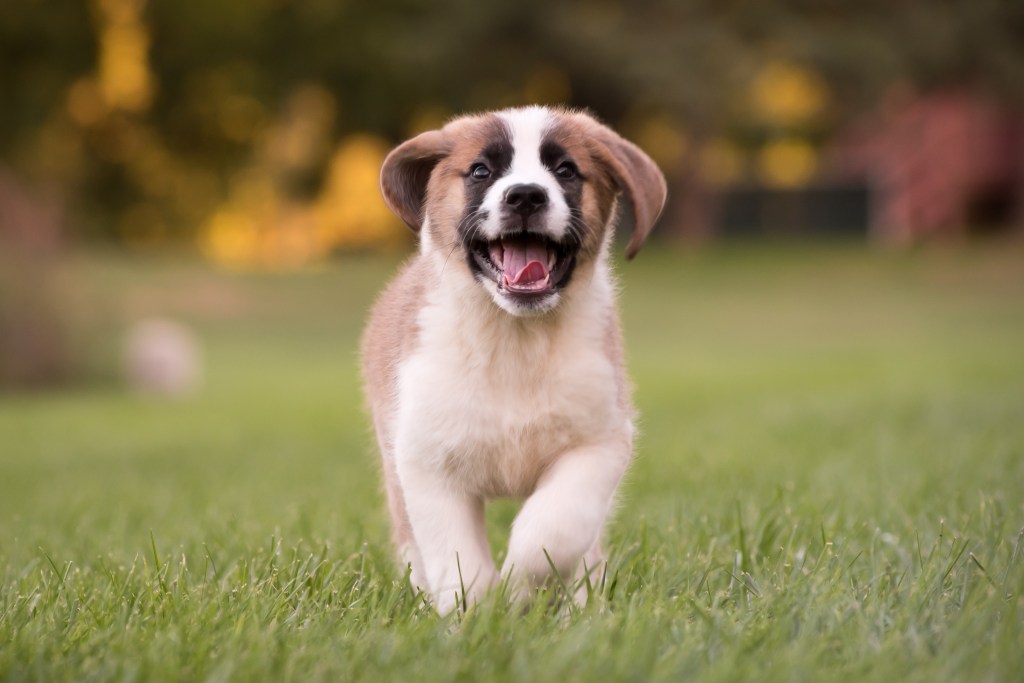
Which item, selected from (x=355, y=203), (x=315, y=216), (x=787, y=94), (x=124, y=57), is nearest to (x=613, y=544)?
(x=124, y=57)

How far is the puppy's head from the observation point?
3.57 m

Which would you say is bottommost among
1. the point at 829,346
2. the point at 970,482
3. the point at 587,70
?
the point at 829,346

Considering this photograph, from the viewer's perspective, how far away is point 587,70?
30250 mm

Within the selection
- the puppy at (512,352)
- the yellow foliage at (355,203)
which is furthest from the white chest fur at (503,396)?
the yellow foliage at (355,203)

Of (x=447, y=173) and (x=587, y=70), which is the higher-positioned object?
(x=587, y=70)

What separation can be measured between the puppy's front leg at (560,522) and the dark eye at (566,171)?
3.01 ft

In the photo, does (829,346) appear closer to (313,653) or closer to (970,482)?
(970,482)

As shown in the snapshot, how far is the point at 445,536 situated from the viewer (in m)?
3.44

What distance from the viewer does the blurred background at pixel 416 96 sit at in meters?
28.0

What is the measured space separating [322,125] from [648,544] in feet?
98.7

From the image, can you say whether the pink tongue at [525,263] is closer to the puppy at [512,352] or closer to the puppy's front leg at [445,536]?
the puppy at [512,352]

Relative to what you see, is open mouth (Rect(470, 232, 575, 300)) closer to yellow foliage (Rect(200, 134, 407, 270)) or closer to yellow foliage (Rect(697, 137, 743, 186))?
yellow foliage (Rect(697, 137, 743, 186))

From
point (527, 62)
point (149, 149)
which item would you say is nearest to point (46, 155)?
point (149, 149)

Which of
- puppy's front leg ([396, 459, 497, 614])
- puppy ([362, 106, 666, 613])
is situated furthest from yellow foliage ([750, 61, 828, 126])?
puppy's front leg ([396, 459, 497, 614])
